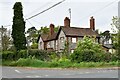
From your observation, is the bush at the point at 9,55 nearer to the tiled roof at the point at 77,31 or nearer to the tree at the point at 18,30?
the tree at the point at 18,30

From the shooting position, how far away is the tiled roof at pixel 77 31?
61372mm

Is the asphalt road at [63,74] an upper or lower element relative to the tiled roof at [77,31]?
lower

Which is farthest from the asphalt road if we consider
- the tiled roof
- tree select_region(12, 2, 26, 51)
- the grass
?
the tiled roof

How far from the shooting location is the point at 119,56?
39219mm

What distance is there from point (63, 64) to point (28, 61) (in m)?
5.28

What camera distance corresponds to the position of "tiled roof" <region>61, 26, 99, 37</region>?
61.4 meters

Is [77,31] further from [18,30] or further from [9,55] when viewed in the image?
[9,55]

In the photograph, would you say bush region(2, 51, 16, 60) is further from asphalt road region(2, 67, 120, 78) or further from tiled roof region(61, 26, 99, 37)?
asphalt road region(2, 67, 120, 78)

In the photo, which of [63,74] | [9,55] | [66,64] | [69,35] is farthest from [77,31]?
[63,74]

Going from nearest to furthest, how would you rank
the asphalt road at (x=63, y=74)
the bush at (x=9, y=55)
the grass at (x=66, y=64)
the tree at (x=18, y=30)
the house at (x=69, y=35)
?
the asphalt road at (x=63, y=74)
the grass at (x=66, y=64)
the bush at (x=9, y=55)
the tree at (x=18, y=30)
the house at (x=69, y=35)

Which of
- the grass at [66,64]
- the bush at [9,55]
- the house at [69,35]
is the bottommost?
the grass at [66,64]

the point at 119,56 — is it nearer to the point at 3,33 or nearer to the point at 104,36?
the point at 3,33

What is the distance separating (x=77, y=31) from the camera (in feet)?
209

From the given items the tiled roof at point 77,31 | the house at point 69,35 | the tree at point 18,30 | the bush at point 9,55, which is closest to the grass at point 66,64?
the bush at point 9,55
